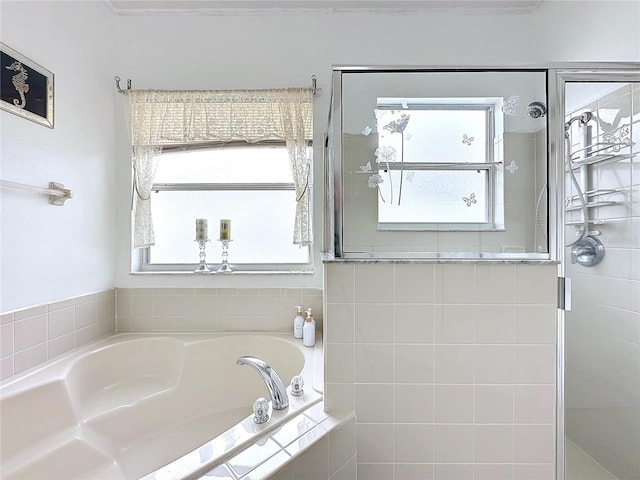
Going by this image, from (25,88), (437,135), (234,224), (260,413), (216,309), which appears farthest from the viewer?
(234,224)

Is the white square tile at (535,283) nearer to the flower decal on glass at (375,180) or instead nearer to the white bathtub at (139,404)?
the flower decal on glass at (375,180)

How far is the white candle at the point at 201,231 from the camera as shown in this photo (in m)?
1.86

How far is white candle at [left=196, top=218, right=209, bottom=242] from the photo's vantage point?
1858mm

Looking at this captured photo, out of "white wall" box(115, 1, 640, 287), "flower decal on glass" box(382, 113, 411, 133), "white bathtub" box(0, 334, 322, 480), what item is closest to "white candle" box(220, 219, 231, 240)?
Result: "white wall" box(115, 1, 640, 287)

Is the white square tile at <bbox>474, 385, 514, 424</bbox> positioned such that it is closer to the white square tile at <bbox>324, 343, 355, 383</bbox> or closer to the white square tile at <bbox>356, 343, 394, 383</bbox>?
the white square tile at <bbox>356, 343, 394, 383</bbox>

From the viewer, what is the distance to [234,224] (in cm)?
197

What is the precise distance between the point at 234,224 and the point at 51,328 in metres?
1.06

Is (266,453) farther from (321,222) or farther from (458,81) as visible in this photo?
(458,81)

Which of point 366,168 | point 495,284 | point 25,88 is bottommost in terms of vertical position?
point 495,284

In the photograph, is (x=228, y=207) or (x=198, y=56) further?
(x=228, y=207)

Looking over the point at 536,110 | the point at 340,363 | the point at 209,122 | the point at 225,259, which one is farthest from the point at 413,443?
the point at 209,122

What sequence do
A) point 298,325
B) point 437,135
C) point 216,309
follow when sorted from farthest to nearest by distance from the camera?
point 216,309 < point 298,325 < point 437,135

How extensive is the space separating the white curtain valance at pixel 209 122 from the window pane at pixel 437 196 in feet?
2.53

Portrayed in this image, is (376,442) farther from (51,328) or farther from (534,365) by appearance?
(51,328)
